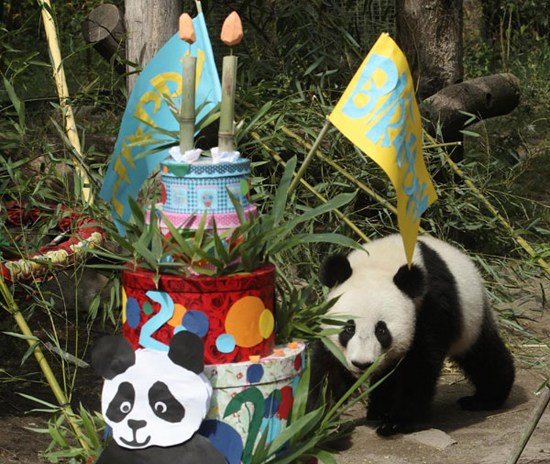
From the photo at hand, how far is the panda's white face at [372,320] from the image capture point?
3211mm

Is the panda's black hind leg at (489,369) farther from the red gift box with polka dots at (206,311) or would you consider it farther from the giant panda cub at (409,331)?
the red gift box with polka dots at (206,311)

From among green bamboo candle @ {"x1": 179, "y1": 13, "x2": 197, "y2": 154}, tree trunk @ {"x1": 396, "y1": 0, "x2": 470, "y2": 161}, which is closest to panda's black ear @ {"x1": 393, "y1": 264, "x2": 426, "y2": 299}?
green bamboo candle @ {"x1": 179, "y1": 13, "x2": 197, "y2": 154}

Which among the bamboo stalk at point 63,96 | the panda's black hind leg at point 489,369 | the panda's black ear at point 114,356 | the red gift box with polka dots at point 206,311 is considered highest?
the bamboo stalk at point 63,96

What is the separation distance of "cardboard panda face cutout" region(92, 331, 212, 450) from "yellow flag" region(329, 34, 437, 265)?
601 mm

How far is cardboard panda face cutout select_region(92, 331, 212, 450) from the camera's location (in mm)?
2082

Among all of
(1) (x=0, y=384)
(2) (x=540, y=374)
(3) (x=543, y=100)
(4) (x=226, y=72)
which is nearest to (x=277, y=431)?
(4) (x=226, y=72)

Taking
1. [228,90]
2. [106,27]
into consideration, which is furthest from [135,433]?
[106,27]

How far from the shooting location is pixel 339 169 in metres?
4.15

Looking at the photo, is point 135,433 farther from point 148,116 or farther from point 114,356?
point 148,116

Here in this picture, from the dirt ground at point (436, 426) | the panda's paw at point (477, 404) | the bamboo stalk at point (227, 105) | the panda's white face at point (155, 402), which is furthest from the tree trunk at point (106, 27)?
the panda's white face at point (155, 402)

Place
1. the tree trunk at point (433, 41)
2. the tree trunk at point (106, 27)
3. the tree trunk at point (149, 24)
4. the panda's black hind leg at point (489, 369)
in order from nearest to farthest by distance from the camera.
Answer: the tree trunk at point (149, 24)
the panda's black hind leg at point (489, 369)
the tree trunk at point (106, 27)
the tree trunk at point (433, 41)

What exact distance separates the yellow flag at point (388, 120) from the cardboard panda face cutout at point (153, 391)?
60cm

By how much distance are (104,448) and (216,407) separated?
0.27 meters

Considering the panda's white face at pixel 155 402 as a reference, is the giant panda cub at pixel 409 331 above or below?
below
